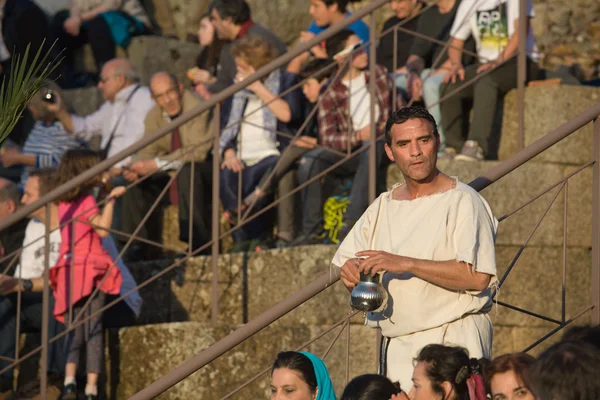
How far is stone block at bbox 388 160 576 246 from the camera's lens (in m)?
7.02

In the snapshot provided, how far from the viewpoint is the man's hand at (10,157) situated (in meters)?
9.70

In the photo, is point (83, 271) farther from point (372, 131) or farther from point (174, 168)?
point (372, 131)

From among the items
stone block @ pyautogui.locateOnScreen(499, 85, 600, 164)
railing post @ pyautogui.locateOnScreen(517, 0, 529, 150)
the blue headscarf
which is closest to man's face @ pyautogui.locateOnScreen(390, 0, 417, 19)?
railing post @ pyautogui.locateOnScreen(517, 0, 529, 150)

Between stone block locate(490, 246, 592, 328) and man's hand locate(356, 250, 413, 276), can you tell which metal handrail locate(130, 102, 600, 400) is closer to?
man's hand locate(356, 250, 413, 276)

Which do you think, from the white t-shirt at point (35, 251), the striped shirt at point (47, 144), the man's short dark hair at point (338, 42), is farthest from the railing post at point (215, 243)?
the striped shirt at point (47, 144)

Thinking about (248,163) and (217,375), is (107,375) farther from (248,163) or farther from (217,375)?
(248,163)

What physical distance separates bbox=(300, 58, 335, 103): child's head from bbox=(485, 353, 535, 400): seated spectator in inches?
132

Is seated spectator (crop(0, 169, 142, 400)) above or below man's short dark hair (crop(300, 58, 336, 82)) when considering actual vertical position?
below

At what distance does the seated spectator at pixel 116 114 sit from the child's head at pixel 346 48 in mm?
1625

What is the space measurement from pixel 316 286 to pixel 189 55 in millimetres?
6779

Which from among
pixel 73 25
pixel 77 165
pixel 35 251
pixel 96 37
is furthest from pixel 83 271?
pixel 73 25

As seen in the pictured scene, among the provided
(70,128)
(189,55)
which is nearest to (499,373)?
(70,128)

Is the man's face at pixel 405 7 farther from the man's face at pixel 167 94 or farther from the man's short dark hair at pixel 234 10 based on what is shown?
the man's face at pixel 167 94

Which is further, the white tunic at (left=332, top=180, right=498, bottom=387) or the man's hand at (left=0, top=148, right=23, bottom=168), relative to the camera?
the man's hand at (left=0, top=148, right=23, bottom=168)
